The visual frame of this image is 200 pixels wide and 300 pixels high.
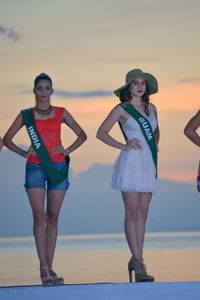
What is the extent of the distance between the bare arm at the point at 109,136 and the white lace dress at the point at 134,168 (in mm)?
43

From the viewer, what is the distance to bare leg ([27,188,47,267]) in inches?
208

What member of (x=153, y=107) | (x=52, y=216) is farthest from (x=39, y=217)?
(x=153, y=107)

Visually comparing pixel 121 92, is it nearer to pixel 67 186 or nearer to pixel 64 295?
pixel 67 186

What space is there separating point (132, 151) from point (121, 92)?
46 cm

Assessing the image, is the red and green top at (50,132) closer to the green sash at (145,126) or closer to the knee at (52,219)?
the knee at (52,219)

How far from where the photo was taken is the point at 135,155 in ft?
17.7

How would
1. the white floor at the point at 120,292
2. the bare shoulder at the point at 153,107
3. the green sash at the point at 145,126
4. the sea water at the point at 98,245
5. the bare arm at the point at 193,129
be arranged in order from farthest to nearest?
the sea water at the point at 98,245
the bare shoulder at the point at 153,107
the green sash at the point at 145,126
the bare arm at the point at 193,129
the white floor at the point at 120,292

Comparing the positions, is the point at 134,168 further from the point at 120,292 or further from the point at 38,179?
the point at 120,292

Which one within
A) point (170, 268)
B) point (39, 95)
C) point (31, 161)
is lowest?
point (170, 268)

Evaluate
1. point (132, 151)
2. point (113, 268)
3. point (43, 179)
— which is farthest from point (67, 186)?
point (113, 268)

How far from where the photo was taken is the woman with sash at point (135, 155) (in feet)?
17.5

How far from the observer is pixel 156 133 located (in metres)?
5.62

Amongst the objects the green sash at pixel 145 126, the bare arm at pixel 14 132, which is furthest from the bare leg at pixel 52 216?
the green sash at pixel 145 126

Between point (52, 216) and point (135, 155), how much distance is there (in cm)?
72
